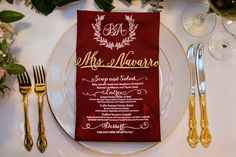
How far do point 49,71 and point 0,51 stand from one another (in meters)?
0.11

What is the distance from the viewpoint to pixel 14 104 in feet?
2.27

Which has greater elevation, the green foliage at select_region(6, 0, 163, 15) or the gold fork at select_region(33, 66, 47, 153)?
the green foliage at select_region(6, 0, 163, 15)

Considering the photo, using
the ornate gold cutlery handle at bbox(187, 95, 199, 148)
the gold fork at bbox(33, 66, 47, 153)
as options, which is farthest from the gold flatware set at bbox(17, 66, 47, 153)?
the ornate gold cutlery handle at bbox(187, 95, 199, 148)

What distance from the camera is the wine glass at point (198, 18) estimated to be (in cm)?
72

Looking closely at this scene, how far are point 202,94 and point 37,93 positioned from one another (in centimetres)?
35

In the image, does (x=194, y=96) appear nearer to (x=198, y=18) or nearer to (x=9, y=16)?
(x=198, y=18)

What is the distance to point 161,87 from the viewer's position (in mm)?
691

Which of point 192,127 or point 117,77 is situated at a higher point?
point 117,77

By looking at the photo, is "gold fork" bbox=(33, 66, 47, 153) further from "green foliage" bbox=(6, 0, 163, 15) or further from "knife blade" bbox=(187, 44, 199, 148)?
"knife blade" bbox=(187, 44, 199, 148)

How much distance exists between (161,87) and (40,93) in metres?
0.26

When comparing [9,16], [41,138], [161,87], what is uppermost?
[9,16]

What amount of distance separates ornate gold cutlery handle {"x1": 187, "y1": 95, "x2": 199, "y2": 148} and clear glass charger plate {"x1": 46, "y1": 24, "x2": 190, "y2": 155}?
2 cm

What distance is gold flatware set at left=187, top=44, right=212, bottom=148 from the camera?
2.25 ft

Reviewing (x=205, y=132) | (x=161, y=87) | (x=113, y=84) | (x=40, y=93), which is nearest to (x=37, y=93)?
(x=40, y=93)
